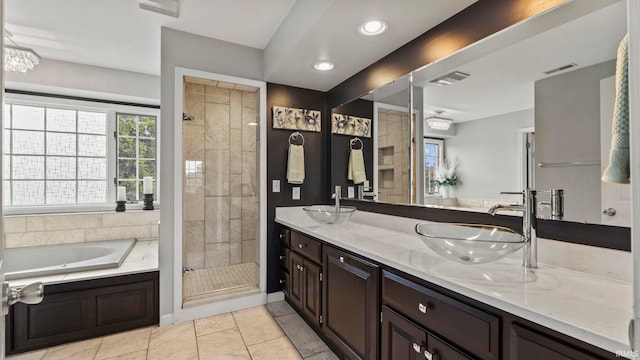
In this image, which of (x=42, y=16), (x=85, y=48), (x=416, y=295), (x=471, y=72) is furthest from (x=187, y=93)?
(x=416, y=295)

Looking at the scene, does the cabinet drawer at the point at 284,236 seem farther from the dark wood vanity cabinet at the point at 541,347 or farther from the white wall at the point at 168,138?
the dark wood vanity cabinet at the point at 541,347

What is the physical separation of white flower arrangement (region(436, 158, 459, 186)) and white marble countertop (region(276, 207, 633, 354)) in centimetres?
45

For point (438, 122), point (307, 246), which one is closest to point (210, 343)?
point (307, 246)

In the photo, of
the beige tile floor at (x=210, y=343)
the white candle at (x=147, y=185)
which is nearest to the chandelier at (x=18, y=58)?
the white candle at (x=147, y=185)

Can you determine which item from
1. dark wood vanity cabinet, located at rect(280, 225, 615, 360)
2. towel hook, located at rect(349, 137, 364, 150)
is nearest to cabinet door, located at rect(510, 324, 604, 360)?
dark wood vanity cabinet, located at rect(280, 225, 615, 360)

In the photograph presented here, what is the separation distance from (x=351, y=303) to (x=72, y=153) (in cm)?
371

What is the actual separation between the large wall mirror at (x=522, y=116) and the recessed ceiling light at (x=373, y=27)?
0.38 metres

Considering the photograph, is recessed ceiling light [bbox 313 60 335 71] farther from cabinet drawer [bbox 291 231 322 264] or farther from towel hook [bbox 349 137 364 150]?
cabinet drawer [bbox 291 231 322 264]

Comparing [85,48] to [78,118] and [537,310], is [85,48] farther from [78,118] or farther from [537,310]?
[537,310]

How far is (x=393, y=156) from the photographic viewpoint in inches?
91.0

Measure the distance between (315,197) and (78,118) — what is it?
9.91 ft

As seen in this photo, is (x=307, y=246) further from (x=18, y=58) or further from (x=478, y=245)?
(x=18, y=58)

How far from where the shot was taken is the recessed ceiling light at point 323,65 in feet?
7.76

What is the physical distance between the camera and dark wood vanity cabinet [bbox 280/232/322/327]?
6.86ft
